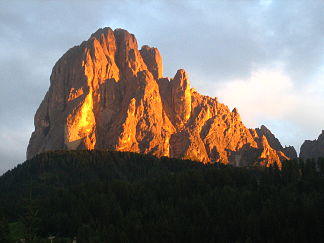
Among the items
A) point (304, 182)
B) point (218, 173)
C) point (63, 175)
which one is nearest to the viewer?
point (304, 182)

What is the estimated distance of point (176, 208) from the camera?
13725cm

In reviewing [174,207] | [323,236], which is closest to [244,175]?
[174,207]

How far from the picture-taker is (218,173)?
17025 cm

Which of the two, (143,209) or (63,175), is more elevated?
(63,175)

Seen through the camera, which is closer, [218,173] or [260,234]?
[260,234]

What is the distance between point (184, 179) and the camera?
163 metres

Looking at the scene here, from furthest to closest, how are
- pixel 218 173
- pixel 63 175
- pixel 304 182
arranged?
pixel 63 175
pixel 218 173
pixel 304 182

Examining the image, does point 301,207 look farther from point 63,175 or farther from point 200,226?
point 63,175

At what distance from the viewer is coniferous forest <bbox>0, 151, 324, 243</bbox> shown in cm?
11250

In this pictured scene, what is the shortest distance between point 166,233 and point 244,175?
62835 mm

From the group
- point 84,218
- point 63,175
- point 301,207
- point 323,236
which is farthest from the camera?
point 63,175

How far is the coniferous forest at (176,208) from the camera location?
369ft

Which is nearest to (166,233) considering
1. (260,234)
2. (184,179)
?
(260,234)

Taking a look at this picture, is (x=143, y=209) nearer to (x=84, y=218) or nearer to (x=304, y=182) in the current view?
(x=84, y=218)
